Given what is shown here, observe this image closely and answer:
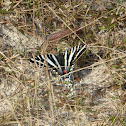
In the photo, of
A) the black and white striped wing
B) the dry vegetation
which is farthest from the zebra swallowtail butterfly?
the dry vegetation

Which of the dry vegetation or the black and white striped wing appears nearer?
the black and white striped wing

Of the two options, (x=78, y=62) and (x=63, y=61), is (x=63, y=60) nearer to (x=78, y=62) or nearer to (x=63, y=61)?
(x=63, y=61)

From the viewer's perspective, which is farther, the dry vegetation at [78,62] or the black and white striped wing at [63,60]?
the dry vegetation at [78,62]

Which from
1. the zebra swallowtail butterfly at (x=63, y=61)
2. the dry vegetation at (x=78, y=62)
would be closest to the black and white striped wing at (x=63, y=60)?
the zebra swallowtail butterfly at (x=63, y=61)

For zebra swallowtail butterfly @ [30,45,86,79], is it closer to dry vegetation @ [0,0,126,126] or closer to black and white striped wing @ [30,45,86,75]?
black and white striped wing @ [30,45,86,75]

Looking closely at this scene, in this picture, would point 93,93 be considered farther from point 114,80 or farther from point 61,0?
point 61,0

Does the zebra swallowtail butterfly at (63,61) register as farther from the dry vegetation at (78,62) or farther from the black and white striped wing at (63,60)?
the dry vegetation at (78,62)

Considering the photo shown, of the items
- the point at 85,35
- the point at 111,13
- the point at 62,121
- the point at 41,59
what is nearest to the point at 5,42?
the point at 41,59

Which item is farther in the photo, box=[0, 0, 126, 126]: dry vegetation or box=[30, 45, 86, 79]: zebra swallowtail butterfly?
box=[0, 0, 126, 126]: dry vegetation
